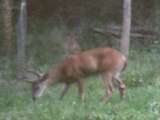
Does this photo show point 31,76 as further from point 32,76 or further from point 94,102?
point 94,102

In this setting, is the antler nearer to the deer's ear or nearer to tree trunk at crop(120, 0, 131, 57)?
the deer's ear

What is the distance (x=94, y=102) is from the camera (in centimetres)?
1107

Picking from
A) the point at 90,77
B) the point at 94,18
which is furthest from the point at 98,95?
the point at 94,18

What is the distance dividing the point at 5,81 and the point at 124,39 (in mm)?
2900

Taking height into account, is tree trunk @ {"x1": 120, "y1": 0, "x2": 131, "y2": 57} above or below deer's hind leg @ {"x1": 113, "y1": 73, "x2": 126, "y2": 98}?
above

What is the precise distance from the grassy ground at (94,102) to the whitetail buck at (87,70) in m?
0.22

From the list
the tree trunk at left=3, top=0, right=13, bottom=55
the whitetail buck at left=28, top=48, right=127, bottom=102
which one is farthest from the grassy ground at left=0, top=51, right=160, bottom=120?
the tree trunk at left=3, top=0, right=13, bottom=55

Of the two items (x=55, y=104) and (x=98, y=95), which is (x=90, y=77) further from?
(x=55, y=104)

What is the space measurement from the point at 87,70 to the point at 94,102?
3.95 ft

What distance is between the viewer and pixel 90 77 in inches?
486

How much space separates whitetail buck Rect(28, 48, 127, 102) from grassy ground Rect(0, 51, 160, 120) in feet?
0.72

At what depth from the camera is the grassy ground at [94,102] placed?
952 centimetres

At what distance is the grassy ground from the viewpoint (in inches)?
375

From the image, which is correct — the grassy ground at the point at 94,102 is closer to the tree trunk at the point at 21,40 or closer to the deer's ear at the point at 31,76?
the deer's ear at the point at 31,76
